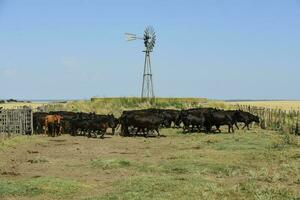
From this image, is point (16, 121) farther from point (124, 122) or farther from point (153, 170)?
point (153, 170)

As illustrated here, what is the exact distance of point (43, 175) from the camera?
13195 mm

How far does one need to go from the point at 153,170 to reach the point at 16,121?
47.9ft

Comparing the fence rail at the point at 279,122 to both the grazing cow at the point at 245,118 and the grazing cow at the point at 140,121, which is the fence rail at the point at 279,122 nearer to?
the grazing cow at the point at 245,118

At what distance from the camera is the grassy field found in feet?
35.1

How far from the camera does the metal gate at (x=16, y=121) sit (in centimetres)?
2575

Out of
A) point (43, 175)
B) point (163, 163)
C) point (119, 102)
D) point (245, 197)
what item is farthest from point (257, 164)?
point (119, 102)

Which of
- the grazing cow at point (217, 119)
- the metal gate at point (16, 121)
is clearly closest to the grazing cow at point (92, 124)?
the metal gate at point (16, 121)

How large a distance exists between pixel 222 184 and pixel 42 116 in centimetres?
1845

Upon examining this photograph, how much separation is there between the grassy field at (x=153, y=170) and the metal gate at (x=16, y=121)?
3646 mm

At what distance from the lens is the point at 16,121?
26.7m

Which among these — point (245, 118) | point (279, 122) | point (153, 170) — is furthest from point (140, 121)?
point (153, 170)

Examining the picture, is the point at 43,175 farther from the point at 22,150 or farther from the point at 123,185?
the point at 22,150

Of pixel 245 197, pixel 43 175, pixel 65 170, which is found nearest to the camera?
pixel 245 197

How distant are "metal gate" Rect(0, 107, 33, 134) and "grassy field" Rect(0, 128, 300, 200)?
365 cm
